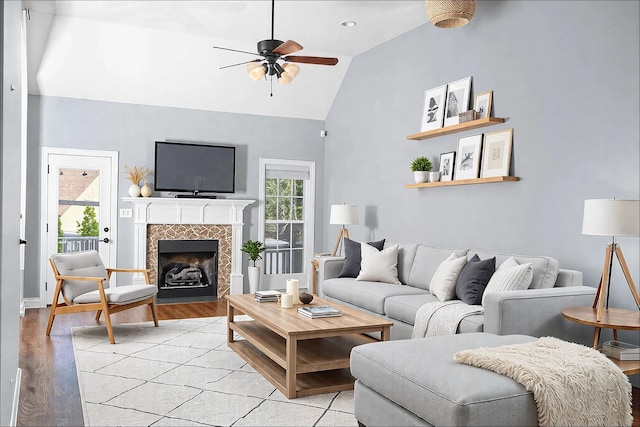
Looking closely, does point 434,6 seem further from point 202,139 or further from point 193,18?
point 202,139

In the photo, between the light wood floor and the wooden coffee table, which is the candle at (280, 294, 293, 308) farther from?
the light wood floor

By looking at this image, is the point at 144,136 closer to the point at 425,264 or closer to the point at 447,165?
the point at 447,165

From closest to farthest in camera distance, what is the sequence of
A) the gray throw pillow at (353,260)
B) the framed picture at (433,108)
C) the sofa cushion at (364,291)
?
the sofa cushion at (364,291) → the framed picture at (433,108) → the gray throw pillow at (353,260)

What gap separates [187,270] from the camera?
737 centimetres

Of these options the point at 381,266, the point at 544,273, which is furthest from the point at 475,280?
the point at 381,266

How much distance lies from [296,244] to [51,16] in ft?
13.9

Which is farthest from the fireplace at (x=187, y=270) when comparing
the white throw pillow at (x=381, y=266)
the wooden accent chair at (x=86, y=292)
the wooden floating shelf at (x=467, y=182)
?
the wooden floating shelf at (x=467, y=182)

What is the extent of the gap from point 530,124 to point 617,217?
1480 mm

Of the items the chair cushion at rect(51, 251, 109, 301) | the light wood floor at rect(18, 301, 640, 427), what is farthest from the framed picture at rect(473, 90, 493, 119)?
the chair cushion at rect(51, 251, 109, 301)

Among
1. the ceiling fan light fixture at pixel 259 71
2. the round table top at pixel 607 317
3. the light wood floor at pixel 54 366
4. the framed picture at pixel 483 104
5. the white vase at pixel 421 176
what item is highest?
the ceiling fan light fixture at pixel 259 71

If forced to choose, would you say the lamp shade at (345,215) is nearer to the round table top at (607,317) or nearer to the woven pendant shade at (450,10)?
the woven pendant shade at (450,10)

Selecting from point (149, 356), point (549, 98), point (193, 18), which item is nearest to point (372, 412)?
point (149, 356)

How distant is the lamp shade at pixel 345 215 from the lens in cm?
671

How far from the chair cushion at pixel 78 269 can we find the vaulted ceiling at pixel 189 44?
2.34 meters
